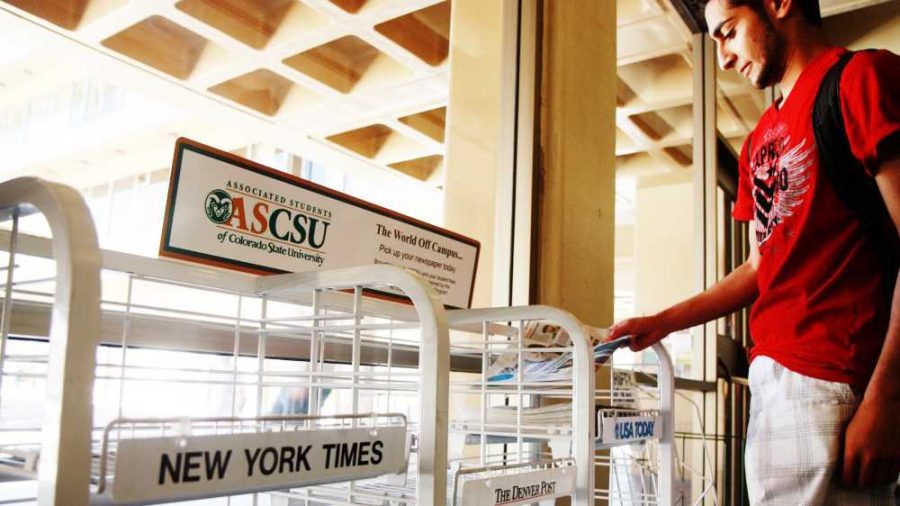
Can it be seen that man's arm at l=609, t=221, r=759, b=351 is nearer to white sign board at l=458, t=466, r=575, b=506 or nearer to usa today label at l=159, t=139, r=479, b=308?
white sign board at l=458, t=466, r=575, b=506

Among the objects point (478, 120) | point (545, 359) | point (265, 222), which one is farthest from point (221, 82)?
point (478, 120)

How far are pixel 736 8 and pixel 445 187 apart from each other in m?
1.01

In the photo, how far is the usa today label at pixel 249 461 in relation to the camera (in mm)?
611

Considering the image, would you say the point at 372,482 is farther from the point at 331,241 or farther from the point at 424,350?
the point at 424,350

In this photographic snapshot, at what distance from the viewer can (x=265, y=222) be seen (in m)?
1.24

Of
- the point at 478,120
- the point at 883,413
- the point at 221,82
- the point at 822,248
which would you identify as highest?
the point at 478,120

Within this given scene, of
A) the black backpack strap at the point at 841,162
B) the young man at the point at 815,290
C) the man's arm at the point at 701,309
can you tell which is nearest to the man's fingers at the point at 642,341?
the man's arm at the point at 701,309

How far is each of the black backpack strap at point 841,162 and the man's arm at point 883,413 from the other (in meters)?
0.05

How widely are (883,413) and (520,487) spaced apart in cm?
46

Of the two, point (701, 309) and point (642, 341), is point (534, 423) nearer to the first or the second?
point (642, 341)

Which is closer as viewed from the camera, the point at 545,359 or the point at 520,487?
the point at 520,487

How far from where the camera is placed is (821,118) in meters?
1.06

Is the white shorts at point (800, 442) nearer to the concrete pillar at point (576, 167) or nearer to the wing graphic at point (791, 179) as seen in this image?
the wing graphic at point (791, 179)

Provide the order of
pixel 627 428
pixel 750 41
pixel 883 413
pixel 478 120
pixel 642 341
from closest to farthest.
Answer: pixel 883 413
pixel 750 41
pixel 627 428
pixel 642 341
pixel 478 120
